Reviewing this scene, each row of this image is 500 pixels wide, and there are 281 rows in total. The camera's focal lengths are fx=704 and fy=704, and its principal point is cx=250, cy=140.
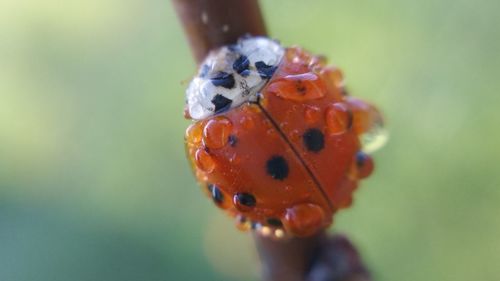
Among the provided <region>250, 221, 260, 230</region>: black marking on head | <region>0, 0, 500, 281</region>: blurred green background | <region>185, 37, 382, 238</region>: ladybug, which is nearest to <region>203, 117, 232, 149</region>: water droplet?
<region>185, 37, 382, 238</region>: ladybug

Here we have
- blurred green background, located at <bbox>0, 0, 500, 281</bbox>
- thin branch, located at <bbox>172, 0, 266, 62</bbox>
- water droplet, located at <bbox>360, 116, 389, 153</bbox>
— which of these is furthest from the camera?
blurred green background, located at <bbox>0, 0, 500, 281</bbox>

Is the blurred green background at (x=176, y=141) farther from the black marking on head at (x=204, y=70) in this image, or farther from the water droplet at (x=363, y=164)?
the black marking on head at (x=204, y=70)

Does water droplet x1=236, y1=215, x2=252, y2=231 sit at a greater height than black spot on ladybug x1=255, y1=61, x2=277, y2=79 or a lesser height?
lesser

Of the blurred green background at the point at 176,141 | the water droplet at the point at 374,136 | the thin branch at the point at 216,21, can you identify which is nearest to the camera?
the thin branch at the point at 216,21

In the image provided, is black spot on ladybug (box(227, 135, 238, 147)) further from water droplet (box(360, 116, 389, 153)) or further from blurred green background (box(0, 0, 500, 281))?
blurred green background (box(0, 0, 500, 281))

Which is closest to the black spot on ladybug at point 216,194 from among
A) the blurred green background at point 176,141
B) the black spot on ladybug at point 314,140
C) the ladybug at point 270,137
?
the ladybug at point 270,137

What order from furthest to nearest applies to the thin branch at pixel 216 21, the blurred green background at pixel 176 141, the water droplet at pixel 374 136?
the blurred green background at pixel 176 141
the water droplet at pixel 374 136
the thin branch at pixel 216 21

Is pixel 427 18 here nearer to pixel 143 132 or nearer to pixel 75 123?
pixel 143 132

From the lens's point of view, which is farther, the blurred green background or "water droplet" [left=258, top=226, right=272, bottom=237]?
the blurred green background

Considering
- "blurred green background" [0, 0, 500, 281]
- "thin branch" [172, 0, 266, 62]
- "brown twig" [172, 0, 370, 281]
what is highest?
"thin branch" [172, 0, 266, 62]
